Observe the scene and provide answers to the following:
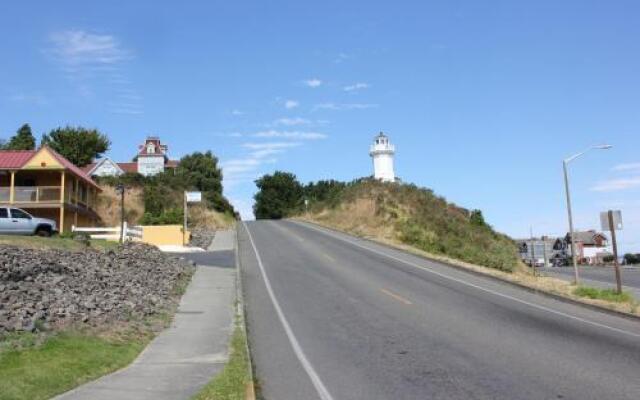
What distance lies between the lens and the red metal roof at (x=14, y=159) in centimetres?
4569

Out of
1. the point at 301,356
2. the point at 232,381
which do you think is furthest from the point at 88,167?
the point at 232,381

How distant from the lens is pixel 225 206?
7306 centimetres

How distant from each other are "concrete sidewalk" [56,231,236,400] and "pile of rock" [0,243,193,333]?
111 cm

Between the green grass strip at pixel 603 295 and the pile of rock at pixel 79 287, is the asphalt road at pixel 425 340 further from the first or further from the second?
the pile of rock at pixel 79 287

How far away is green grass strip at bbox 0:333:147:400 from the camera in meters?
9.20

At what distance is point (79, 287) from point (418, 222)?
34368 mm

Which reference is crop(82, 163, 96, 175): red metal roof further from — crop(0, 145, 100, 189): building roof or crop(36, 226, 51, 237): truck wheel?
crop(36, 226, 51, 237): truck wheel

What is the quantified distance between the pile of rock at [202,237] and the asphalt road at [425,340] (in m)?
14.8

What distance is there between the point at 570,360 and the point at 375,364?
335 centimetres

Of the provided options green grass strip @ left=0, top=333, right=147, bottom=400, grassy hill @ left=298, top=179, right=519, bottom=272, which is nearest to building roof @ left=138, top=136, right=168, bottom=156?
grassy hill @ left=298, top=179, right=519, bottom=272

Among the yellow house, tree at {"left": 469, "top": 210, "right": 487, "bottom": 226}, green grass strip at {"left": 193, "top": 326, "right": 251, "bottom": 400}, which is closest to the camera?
green grass strip at {"left": 193, "top": 326, "right": 251, "bottom": 400}

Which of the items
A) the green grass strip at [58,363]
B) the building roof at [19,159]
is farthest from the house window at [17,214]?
the green grass strip at [58,363]

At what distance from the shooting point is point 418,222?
49469mm

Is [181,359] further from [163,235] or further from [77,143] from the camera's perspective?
[77,143]
